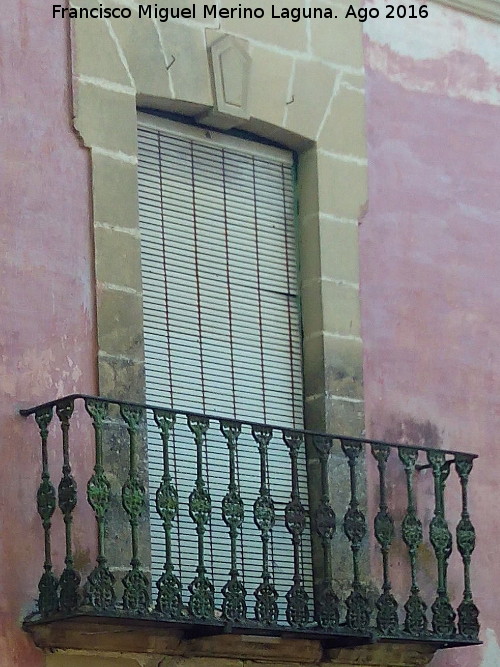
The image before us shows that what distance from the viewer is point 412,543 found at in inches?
431

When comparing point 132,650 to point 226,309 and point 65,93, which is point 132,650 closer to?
point 226,309

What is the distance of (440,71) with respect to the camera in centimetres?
1227

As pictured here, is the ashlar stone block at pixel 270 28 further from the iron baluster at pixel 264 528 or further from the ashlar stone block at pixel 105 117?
the iron baluster at pixel 264 528

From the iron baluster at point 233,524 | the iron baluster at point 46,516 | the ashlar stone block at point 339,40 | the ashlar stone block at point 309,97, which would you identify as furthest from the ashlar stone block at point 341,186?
the iron baluster at point 46,516

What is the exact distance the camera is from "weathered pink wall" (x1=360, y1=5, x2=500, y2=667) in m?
11.6

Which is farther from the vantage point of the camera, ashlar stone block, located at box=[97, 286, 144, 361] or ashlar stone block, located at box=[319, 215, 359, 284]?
ashlar stone block, located at box=[319, 215, 359, 284]

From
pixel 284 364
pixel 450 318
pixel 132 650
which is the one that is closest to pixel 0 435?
pixel 132 650

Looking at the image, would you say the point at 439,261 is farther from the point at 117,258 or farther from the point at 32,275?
the point at 32,275

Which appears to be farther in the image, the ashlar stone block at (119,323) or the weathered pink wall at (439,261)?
the weathered pink wall at (439,261)

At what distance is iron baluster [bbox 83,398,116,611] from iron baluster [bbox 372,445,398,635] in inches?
64.2

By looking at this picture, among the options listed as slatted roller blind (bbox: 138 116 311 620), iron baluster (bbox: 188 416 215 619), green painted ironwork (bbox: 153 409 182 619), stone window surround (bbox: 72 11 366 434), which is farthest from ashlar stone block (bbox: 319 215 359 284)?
green painted ironwork (bbox: 153 409 182 619)

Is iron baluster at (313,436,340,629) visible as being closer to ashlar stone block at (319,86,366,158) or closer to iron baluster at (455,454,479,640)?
iron baluster at (455,454,479,640)

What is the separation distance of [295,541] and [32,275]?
1796mm

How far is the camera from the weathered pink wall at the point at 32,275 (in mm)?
9688
